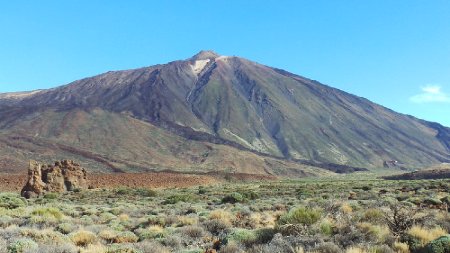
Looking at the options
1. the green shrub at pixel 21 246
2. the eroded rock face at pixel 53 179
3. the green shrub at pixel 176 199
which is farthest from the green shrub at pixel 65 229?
the eroded rock face at pixel 53 179

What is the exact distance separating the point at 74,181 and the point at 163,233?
3881cm

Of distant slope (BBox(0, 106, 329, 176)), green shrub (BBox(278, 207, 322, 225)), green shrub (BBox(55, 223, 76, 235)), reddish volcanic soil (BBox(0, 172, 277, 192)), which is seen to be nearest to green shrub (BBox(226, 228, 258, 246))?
green shrub (BBox(278, 207, 322, 225))

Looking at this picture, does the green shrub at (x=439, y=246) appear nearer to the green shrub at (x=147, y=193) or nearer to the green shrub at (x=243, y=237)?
the green shrub at (x=243, y=237)

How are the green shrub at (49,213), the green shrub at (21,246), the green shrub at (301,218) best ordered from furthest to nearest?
the green shrub at (49,213) → the green shrub at (301,218) → the green shrub at (21,246)

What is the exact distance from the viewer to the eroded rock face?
43875 millimetres

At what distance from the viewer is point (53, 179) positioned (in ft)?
155

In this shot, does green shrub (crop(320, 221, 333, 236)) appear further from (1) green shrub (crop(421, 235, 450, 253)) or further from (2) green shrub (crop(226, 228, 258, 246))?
(1) green shrub (crop(421, 235, 450, 253))

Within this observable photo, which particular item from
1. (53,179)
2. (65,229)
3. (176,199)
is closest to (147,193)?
(176,199)

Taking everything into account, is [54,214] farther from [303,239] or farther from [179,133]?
[179,133]

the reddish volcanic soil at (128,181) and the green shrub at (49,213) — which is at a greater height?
the green shrub at (49,213)

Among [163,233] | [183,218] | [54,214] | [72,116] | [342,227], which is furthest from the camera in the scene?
[72,116]

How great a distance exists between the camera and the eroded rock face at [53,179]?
4388 centimetres

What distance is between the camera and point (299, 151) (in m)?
191

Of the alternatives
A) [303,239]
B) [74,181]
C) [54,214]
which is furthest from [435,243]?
[74,181]
